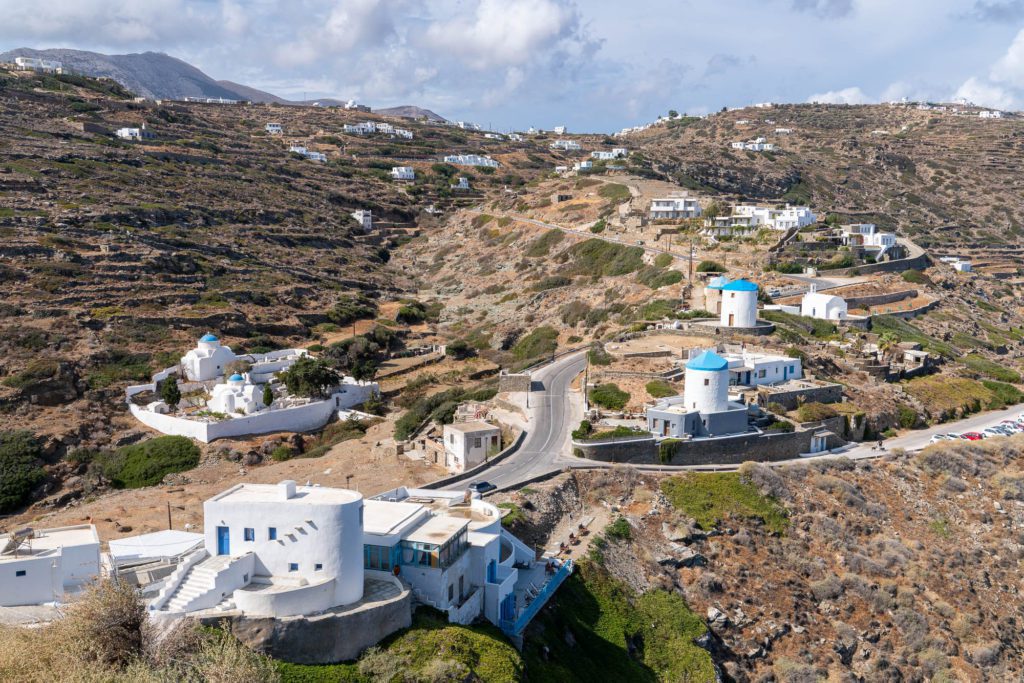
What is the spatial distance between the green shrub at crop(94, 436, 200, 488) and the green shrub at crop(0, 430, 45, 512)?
2.26m

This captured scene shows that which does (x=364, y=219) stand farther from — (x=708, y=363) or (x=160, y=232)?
(x=708, y=363)

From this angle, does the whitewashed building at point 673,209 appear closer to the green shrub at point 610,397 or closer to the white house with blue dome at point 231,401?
the white house with blue dome at point 231,401

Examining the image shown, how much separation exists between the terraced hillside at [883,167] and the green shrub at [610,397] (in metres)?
69.0

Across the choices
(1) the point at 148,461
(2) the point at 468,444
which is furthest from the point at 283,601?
(1) the point at 148,461

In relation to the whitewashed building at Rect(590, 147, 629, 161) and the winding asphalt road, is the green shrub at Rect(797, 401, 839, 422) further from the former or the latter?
the whitewashed building at Rect(590, 147, 629, 161)

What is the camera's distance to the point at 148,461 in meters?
34.4

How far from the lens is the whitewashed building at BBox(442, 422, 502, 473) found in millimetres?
29406

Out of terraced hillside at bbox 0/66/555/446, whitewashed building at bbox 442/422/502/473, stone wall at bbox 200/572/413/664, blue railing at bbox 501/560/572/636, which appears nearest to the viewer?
stone wall at bbox 200/572/413/664

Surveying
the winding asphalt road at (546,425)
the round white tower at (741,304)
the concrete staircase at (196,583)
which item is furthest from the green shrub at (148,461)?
the round white tower at (741,304)

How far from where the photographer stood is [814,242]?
64625mm

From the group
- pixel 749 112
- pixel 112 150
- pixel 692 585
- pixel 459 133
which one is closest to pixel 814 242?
pixel 692 585

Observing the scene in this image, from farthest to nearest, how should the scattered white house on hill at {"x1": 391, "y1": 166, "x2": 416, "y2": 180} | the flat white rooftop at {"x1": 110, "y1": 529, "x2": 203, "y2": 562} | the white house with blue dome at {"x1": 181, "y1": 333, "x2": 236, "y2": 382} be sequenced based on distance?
the scattered white house on hill at {"x1": 391, "y1": 166, "x2": 416, "y2": 180}
the white house with blue dome at {"x1": 181, "y1": 333, "x2": 236, "y2": 382}
the flat white rooftop at {"x1": 110, "y1": 529, "x2": 203, "y2": 562}

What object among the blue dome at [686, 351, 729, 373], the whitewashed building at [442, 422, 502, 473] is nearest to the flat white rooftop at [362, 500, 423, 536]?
the whitewashed building at [442, 422, 502, 473]

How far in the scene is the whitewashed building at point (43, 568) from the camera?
17.7 metres
